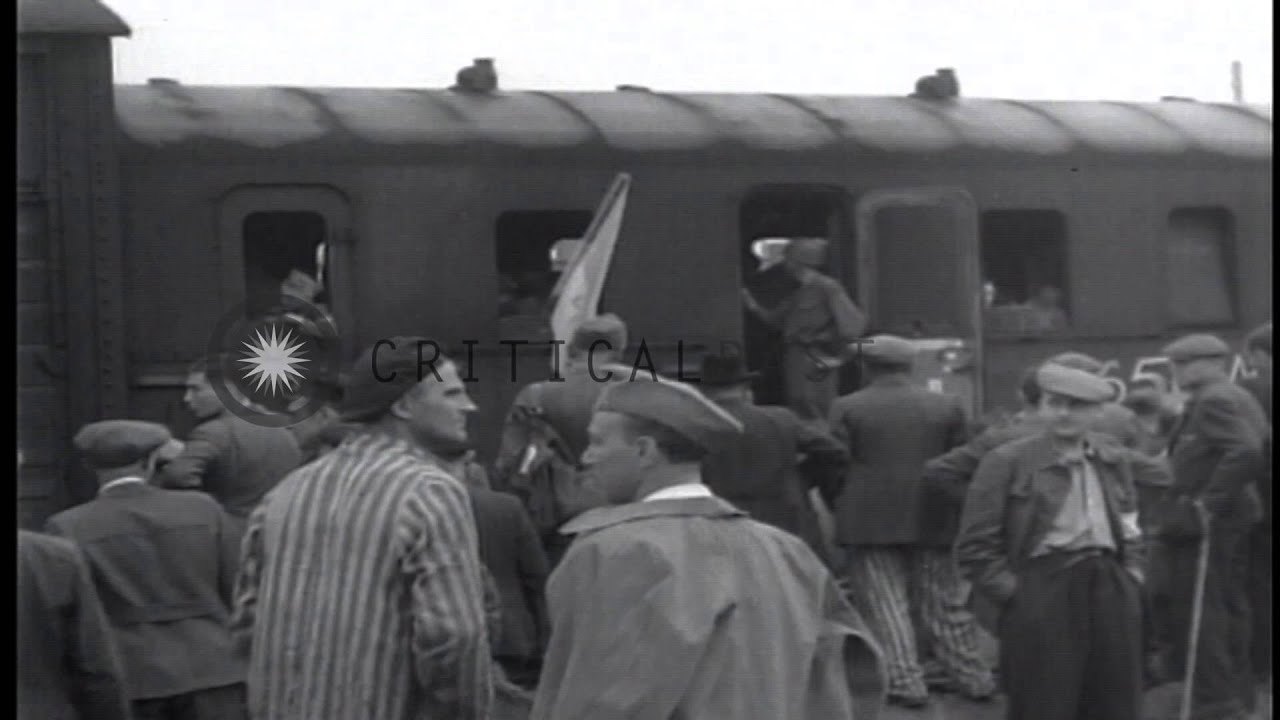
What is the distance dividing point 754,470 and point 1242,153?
3.37 meters

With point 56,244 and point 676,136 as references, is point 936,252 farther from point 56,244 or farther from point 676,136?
point 56,244

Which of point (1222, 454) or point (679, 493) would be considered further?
point (1222, 454)

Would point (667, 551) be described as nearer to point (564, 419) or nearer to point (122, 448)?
point (122, 448)

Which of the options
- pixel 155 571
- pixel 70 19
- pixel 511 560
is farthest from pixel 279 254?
pixel 155 571

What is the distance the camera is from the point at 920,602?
21.4 feet

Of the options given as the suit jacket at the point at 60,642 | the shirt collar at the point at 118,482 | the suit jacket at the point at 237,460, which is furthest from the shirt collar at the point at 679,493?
the suit jacket at the point at 237,460

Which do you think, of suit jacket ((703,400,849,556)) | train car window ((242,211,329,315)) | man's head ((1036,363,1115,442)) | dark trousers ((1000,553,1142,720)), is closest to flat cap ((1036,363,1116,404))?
man's head ((1036,363,1115,442))

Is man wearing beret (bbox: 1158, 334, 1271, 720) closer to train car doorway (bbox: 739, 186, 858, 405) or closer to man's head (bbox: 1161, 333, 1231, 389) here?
man's head (bbox: 1161, 333, 1231, 389)

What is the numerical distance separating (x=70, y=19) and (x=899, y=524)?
3231 mm

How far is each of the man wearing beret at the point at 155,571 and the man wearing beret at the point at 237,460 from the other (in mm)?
618

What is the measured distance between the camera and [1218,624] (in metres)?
6.04

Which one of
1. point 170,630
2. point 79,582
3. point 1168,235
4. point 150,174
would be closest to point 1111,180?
point 1168,235

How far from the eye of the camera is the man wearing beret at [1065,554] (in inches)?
204

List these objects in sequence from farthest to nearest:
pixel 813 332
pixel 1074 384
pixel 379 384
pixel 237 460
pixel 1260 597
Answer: pixel 813 332
pixel 1260 597
pixel 237 460
pixel 1074 384
pixel 379 384
